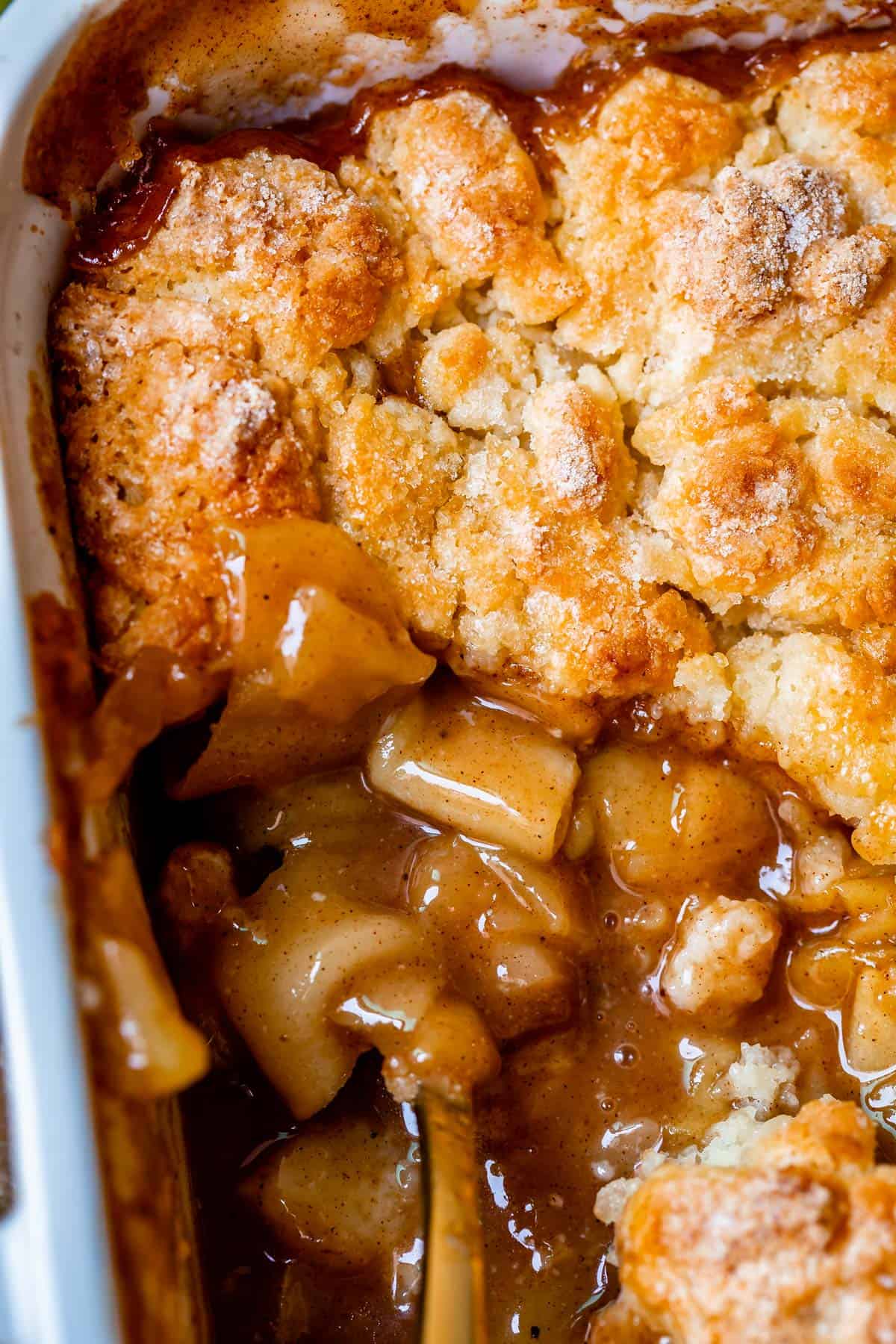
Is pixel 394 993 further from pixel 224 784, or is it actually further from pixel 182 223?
pixel 182 223

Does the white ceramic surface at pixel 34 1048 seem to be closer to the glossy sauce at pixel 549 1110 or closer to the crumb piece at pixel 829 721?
the glossy sauce at pixel 549 1110

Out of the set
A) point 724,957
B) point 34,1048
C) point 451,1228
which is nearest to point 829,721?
point 724,957

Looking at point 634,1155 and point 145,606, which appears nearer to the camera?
point 145,606

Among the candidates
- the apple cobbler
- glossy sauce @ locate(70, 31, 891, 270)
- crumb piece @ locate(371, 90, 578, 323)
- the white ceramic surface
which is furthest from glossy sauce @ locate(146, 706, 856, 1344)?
glossy sauce @ locate(70, 31, 891, 270)

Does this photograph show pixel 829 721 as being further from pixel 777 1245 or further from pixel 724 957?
pixel 777 1245

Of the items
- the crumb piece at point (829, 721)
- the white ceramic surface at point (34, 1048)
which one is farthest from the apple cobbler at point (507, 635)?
the white ceramic surface at point (34, 1048)

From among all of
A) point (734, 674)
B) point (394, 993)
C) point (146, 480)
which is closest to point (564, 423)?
point (734, 674)

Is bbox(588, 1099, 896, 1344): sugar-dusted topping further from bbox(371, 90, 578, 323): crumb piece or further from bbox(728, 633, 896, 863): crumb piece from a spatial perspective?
bbox(371, 90, 578, 323): crumb piece
